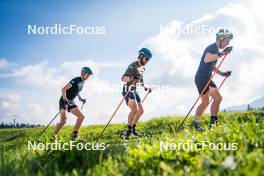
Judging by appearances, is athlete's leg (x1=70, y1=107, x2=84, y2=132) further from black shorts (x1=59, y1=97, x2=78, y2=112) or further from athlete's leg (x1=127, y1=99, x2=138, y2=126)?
athlete's leg (x1=127, y1=99, x2=138, y2=126)

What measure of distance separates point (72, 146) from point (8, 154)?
4.77 ft

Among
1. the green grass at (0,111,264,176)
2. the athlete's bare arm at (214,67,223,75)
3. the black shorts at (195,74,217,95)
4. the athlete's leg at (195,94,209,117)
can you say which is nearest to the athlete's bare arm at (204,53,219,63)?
the black shorts at (195,74,217,95)

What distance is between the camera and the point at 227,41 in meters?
12.2

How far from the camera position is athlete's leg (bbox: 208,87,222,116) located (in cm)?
1208

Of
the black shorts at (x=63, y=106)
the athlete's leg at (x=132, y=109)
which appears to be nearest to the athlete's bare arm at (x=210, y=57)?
the athlete's leg at (x=132, y=109)

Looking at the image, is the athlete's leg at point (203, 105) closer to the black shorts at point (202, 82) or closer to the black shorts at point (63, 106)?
the black shorts at point (202, 82)

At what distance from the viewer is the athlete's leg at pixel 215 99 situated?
12.1 metres

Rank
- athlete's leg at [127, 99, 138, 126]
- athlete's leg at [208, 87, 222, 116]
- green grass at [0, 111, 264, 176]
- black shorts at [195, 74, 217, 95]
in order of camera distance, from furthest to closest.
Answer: athlete's leg at [127, 99, 138, 126], black shorts at [195, 74, 217, 95], athlete's leg at [208, 87, 222, 116], green grass at [0, 111, 264, 176]

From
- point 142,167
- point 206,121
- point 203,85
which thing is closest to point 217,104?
point 203,85

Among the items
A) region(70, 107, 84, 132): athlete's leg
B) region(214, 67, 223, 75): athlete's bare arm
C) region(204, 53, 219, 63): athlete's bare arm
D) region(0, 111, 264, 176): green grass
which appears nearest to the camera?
region(0, 111, 264, 176): green grass

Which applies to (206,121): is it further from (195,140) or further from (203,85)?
(195,140)

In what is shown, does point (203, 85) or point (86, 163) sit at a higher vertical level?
point (203, 85)

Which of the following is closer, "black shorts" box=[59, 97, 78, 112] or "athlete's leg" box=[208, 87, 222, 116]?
"athlete's leg" box=[208, 87, 222, 116]

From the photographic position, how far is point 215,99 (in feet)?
39.7
